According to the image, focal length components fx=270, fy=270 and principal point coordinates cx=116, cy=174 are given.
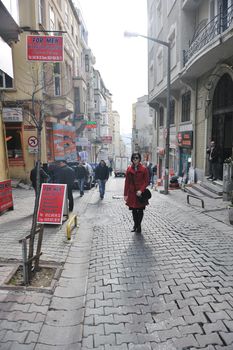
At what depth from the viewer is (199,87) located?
14133 millimetres

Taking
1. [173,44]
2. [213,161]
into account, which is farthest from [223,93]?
[173,44]

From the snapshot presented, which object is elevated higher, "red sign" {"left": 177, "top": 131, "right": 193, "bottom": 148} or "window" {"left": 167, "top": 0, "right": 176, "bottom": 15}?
"window" {"left": 167, "top": 0, "right": 176, "bottom": 15}

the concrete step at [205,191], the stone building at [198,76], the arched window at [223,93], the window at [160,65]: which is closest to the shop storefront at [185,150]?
the stone building at [198,76]

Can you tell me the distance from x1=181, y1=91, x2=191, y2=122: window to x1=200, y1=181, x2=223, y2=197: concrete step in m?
5.70

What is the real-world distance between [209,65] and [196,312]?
37.9 feet

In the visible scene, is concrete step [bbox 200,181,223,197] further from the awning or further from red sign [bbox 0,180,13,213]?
the awning

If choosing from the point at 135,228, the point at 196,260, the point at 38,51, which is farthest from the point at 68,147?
the point at 196,260

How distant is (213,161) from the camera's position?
12.1 m

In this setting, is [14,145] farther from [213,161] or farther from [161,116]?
[161,116]

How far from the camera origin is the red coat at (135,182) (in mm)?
5816

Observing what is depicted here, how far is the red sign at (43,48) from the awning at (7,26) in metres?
1.13

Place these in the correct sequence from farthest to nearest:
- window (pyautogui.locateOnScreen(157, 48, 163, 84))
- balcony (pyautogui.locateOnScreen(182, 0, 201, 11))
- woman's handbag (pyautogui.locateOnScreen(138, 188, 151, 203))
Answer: window (pyautogui.locateOnScreen(157, 48, 163, 84))
balcony (pyautogui.locateOnScreen(182, 0, 201, 11))
woman's handbag (pyautogui.locateOnScreen(138, 188, 151, 203))

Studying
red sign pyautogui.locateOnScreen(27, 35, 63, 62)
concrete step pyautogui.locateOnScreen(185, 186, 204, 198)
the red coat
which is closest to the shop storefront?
concrete step pyautogui.locateOnScreen(185, 186, 204, 198)

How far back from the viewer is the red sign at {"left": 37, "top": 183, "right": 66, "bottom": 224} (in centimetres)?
655
